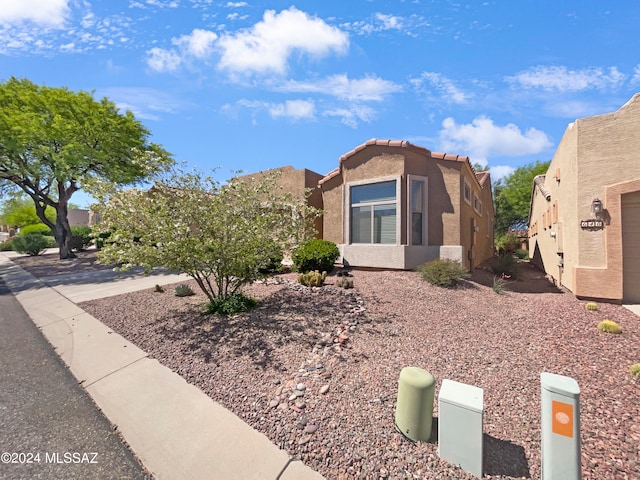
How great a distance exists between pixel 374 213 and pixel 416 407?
7.93m

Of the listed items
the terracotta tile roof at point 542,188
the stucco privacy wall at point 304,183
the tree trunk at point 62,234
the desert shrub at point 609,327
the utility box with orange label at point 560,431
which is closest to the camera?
the utility box with orange label at point 560,431

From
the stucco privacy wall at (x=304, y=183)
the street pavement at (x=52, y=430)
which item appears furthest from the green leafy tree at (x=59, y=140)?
the street pavement at (x=52, y=430)

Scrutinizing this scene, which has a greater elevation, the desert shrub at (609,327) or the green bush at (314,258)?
the green bush at (314,258)

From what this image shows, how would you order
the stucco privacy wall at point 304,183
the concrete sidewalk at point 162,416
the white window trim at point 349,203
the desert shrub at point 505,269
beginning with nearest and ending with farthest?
1. the concrete sidewalk at point 162,416
2. the white window trim at point 349,203
3. the desert shrub at point 505,269
4. the stucco privacy wall at point 304,183

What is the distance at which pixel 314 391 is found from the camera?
351 centimetres

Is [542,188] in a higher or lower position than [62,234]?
higher

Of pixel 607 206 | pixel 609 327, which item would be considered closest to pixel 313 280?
pixel 609 327

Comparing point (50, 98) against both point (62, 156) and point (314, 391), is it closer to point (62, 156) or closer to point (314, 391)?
point (62, 156)

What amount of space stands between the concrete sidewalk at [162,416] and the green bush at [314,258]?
5.40 meters

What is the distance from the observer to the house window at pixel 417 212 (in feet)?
31.7

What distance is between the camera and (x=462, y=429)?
2414 mm

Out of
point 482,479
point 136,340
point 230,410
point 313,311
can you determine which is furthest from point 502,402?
point 136,340

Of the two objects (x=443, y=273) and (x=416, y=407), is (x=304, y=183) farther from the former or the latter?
(x=416, y=407)

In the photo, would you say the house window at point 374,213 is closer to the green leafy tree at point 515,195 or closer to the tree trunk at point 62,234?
the tree trunk at point 62,234
